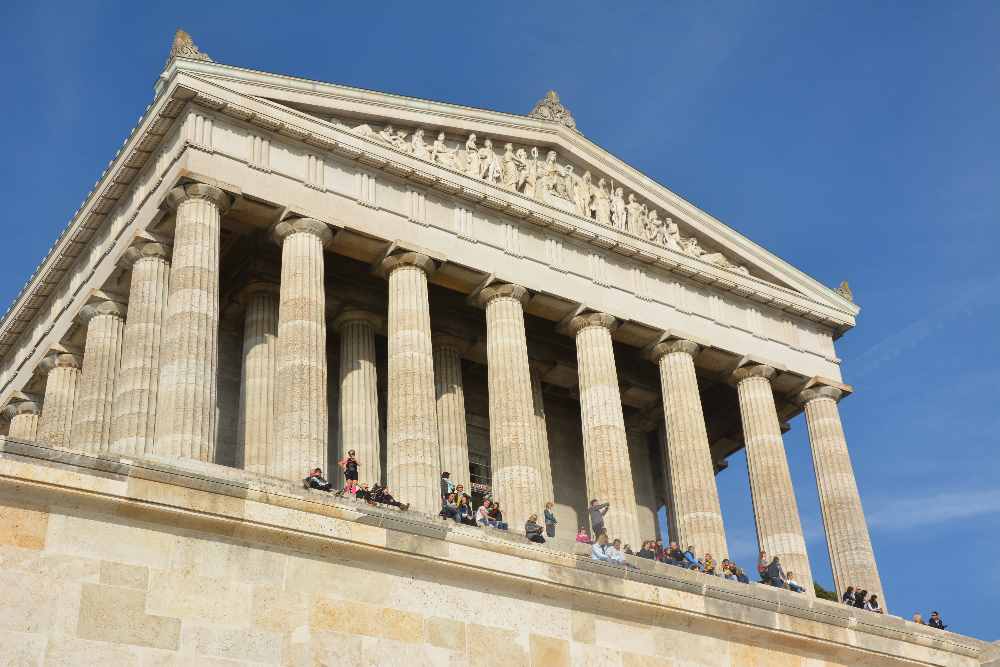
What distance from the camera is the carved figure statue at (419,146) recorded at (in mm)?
46562

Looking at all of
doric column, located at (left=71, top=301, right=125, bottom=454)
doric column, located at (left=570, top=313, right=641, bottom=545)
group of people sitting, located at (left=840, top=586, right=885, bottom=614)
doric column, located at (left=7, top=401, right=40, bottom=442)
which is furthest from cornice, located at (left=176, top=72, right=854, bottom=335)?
doric column, located at (left=7, top=401, right=40, bottom=442)

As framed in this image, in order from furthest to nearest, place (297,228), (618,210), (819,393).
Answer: (819,393) < (618,210) < (297,228)

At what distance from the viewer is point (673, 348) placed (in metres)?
50.7

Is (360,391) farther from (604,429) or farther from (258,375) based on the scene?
(604,429)

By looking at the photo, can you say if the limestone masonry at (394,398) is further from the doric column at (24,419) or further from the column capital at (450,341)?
the doric column at (24,419)

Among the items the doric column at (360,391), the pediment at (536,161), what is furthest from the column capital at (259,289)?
the pediment at (536,161)

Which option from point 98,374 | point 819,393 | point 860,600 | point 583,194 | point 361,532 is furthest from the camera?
point 819,393

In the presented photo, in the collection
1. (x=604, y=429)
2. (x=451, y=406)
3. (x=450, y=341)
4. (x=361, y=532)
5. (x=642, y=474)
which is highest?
(x=450, y=341)

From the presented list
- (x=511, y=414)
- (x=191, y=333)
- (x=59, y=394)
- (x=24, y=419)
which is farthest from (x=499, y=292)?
(x=24, y=419)

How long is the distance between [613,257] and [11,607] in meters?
33.6

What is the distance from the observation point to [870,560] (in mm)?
49656

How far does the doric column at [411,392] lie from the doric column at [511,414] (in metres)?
2.27

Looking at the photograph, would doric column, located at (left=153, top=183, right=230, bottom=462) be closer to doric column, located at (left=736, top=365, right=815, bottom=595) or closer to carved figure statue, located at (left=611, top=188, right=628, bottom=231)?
carved figure statue, located at (left=611, top=188, right=628, bottom=231)

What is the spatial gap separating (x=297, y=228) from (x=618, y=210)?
48.3ft
